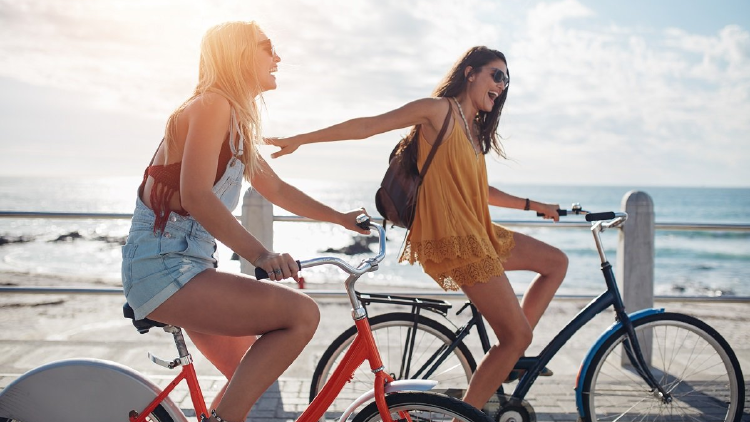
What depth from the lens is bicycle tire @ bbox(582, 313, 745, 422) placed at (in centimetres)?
337

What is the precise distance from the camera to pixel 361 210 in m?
2.62

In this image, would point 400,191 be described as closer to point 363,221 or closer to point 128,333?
point 363,221

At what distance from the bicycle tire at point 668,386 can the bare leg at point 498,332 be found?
21.0 inches

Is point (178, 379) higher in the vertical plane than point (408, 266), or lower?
higher

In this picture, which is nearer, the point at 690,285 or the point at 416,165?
the point at 416,165

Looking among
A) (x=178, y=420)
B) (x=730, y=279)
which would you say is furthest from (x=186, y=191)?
(x=730, y=279)

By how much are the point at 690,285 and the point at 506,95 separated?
26439 mm

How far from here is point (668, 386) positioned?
3693mm

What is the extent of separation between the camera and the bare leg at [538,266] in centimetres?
332

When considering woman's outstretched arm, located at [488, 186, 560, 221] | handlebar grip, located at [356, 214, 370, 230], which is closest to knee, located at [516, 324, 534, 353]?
woman's outstretched arm, located at [488, 186, 560, 221]

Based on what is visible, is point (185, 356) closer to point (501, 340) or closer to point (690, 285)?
point (501, 340)

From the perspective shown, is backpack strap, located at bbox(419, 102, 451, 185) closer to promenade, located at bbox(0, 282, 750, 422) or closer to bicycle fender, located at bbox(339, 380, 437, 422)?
bicycle fender, located at bbox(339, 380, 437, 422)

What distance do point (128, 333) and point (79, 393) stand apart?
6536 millimetres

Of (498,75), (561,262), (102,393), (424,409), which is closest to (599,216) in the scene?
(561,262)
